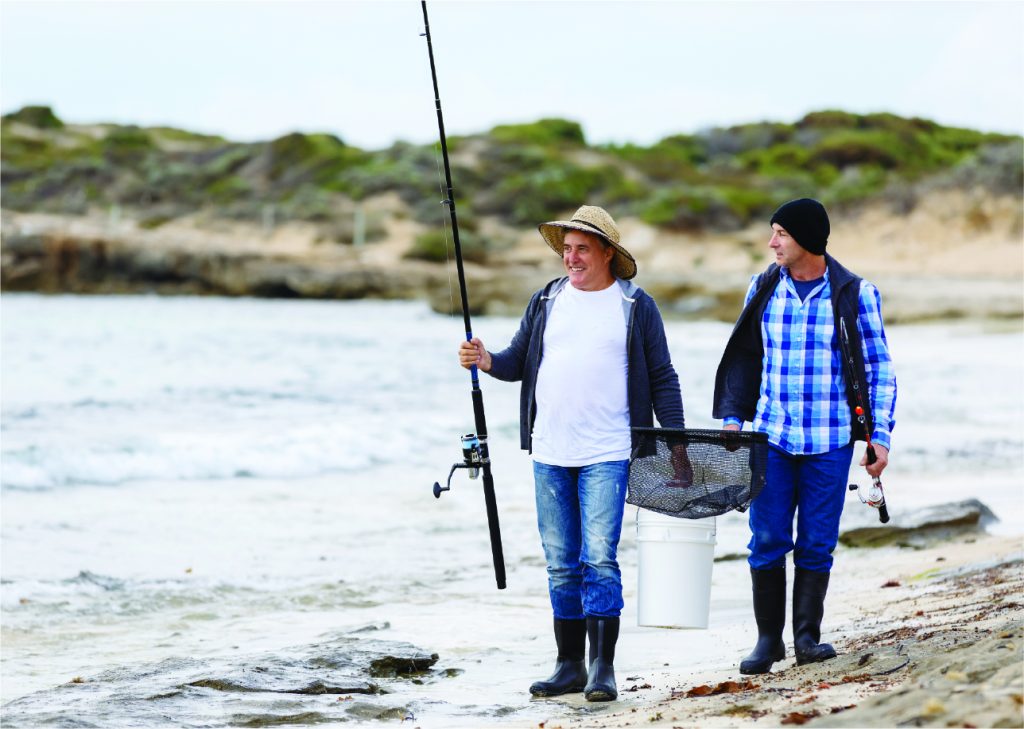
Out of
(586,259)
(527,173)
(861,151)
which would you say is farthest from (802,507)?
(861,151)

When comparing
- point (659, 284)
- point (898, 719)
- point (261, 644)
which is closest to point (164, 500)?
point (261, 644)

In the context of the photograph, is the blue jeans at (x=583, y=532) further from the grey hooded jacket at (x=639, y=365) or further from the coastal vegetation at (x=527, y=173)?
the coastal vegetation at (x=527, y=173)

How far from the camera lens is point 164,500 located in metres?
10.4

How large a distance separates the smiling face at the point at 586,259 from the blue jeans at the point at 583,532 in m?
0.64

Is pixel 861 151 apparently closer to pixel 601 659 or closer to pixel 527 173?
pixel 527 173

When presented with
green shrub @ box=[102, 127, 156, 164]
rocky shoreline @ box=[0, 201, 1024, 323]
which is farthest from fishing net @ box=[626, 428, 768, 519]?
green shrub @ box=[102, 127, 156, 164]

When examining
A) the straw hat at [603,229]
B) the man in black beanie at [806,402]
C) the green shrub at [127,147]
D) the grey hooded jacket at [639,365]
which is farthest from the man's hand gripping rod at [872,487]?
the green shrub at [127,147]

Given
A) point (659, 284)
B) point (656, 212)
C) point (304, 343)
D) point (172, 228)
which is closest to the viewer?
point (304, 343)

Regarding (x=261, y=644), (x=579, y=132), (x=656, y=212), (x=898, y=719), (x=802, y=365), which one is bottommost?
(x=261, y=644)

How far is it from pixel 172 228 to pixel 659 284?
A: 24663 mm

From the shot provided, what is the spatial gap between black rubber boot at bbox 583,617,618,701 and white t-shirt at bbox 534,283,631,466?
1.86 ft

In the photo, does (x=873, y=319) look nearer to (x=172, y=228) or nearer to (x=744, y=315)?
(x=744, y=315)

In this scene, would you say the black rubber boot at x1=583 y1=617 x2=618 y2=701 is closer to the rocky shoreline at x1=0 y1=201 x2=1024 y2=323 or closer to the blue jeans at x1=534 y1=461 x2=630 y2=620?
the blue jeans at x1=534 y1=461 x2=630 y2=620

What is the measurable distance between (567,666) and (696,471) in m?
0.84
